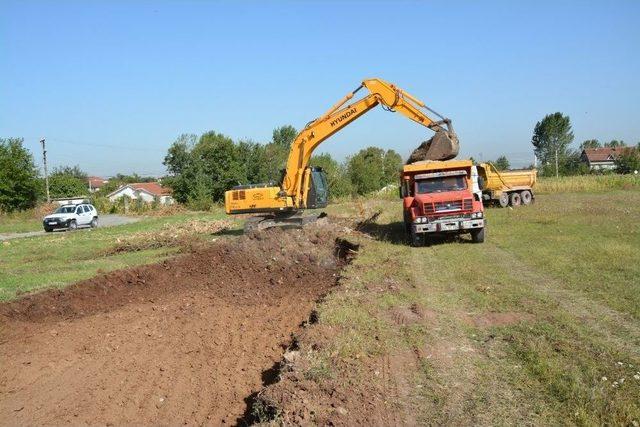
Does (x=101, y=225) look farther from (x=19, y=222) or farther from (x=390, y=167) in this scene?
(x=390, y=167)

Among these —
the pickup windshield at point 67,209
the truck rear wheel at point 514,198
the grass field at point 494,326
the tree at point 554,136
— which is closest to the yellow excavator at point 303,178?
the grass field at point 494,326

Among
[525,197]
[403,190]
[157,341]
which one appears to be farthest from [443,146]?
[525,197]

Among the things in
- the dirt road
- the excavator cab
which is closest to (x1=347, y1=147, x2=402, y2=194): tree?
the dirt road

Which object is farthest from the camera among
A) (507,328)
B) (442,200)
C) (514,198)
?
(514,198)

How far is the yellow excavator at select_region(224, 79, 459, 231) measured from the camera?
1964 centimetres

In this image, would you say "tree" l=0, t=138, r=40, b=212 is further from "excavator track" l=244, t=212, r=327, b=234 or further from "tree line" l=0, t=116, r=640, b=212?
"excavator track" l=244, t=212, r=327, b=234

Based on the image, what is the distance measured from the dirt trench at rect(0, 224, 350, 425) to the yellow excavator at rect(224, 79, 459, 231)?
241 inches

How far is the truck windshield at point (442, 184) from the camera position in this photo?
17.1 meters

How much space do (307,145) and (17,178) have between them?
39.1 m

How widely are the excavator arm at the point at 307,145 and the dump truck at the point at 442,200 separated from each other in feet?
6.66

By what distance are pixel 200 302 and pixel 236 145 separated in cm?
5287

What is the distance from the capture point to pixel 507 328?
298 inches

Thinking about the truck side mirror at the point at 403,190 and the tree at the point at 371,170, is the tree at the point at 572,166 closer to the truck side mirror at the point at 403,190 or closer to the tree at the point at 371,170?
the tree at the point at 371,170

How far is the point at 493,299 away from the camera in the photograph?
926cm
